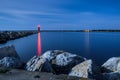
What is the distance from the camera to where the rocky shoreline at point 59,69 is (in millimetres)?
8195

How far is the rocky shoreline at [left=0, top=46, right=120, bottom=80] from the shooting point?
323 inches

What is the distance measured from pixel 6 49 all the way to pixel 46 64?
5412 mm

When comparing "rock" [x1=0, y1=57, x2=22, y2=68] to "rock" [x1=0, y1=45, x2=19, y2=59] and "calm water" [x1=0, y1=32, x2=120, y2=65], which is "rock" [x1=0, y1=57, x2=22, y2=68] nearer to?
"rock" [x1=0, y1=45, x2=19, y2=59]

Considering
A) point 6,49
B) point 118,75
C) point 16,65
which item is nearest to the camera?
point 118,75

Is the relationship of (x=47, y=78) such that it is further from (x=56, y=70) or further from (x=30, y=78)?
(x=56, y=70)

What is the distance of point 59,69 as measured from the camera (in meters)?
12.2

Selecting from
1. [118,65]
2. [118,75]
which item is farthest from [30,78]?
[118,65]

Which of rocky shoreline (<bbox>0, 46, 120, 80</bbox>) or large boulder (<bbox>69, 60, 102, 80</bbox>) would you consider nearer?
rocky shoreline (<bbox>0, 46, 120, 80</bbox>)

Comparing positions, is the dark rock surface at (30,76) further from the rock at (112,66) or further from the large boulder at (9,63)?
the rock at (112,66)

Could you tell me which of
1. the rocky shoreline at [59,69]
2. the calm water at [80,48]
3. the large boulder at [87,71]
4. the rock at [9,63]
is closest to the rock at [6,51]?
the rocky shoreline at [59,69]

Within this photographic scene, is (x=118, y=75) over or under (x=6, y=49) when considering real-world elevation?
under

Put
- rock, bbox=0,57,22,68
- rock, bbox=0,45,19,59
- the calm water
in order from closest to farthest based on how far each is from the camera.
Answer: rock, bbox=0,57,22,68
rock, bbox=0,45,19,59
the calm water

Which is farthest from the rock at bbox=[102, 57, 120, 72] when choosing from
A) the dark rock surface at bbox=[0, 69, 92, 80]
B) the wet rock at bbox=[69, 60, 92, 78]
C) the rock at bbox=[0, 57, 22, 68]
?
the rock at bbox=[0, 57, 22, 68]

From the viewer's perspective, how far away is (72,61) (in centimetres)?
1234
